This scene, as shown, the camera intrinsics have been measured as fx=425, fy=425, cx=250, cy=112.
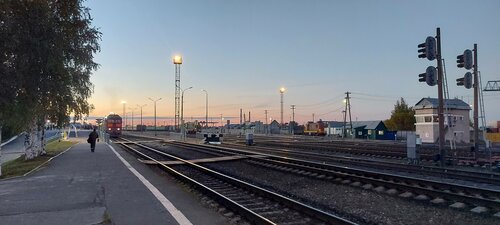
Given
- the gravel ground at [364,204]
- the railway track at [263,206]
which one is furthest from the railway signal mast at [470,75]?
the railway track at [263,206]

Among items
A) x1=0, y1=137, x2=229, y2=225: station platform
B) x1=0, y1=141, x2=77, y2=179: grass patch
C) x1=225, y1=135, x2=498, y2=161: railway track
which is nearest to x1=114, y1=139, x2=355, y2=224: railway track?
x1=0, y1=137, x2=229, y2=225: station platform

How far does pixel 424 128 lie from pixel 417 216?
45.3 metres

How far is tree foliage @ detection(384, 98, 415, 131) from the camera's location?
86.9 metres

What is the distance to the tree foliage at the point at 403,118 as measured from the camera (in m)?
86.9

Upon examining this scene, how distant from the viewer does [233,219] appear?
9.09 m

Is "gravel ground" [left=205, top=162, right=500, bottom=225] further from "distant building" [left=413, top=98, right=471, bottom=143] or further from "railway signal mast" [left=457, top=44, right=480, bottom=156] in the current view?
"distant building" [left=413, top=98, right=471, bottom=143]

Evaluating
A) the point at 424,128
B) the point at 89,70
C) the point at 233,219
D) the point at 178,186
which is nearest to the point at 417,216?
the point at 233,219

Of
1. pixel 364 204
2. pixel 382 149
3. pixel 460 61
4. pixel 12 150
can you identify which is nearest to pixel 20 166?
pixel 364 204

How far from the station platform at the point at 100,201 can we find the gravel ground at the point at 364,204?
9.97 feet

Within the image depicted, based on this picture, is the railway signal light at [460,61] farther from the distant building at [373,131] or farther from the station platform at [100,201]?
the distant building at [373,131]

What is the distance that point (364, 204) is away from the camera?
10.9 m

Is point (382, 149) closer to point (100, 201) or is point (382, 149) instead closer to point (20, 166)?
point (20, 166)

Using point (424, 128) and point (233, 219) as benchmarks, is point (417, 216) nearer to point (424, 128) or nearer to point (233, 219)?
point (233, 219)

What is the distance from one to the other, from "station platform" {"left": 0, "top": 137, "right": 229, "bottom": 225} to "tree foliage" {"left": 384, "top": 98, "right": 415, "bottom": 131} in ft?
258
